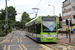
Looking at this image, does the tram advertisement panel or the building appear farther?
the building

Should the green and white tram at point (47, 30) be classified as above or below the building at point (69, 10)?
below

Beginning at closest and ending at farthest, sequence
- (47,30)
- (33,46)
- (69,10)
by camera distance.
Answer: (33,46)
(47,30)
(69,10)

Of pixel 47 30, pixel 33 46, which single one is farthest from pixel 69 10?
pixel 33 46

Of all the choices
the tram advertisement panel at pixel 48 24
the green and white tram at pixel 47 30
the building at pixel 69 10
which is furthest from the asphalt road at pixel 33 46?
the building at pixel 69 10

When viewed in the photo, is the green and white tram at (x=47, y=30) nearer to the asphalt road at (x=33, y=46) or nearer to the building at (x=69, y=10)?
the asphalt road at (x=33, y=46)

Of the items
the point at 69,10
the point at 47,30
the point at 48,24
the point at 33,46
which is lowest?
the point at 33,46

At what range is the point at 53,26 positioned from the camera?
1814cm

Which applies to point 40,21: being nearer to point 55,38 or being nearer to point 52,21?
point 52,21

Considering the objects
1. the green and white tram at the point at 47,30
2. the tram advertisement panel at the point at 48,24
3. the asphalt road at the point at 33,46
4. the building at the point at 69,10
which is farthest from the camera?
the building at the point at 69,10

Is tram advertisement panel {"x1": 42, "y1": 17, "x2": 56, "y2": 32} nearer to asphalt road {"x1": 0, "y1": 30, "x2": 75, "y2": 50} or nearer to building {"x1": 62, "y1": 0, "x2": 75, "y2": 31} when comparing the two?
asphalt road {"x1": 0, "y1": 30, "x2": 75, "y2": 50}

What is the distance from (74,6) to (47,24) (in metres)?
41.1

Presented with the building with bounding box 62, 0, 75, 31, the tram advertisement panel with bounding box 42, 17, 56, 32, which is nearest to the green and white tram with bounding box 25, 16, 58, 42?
the tram advertisement panel with bounding box 42, 17, 56, 32

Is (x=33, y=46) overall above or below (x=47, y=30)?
below

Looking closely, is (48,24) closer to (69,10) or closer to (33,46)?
(33,46)
